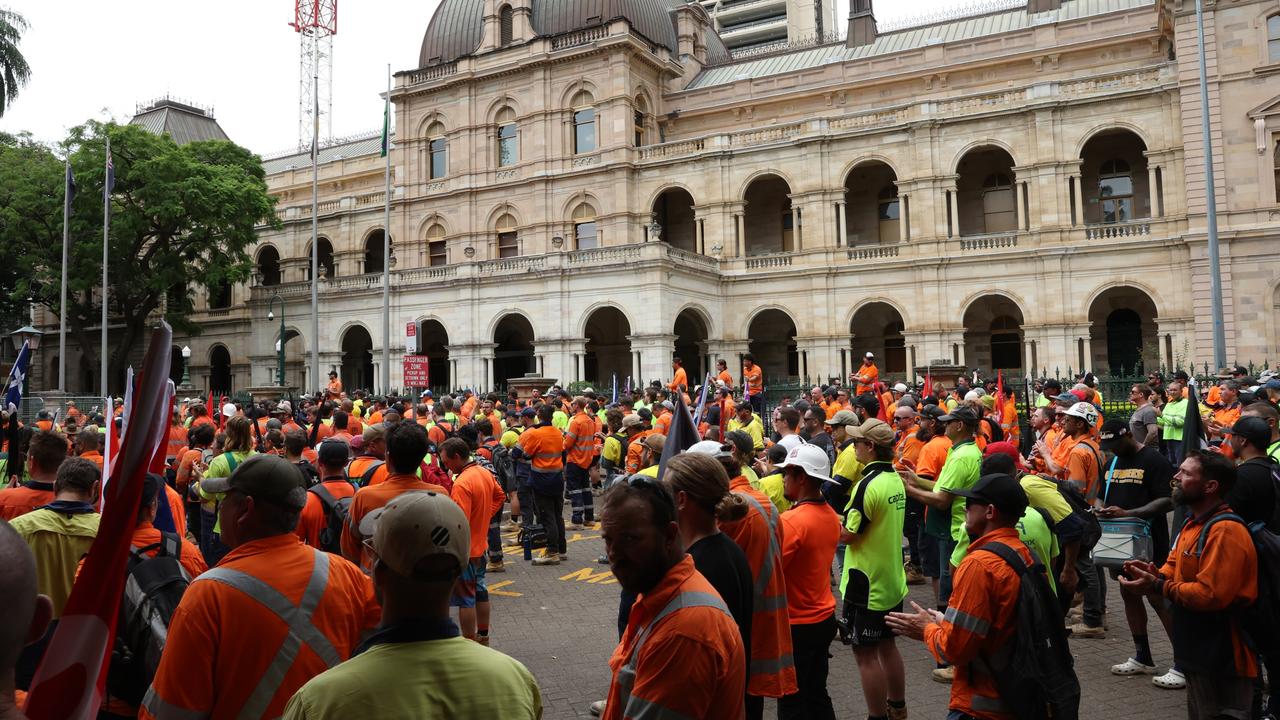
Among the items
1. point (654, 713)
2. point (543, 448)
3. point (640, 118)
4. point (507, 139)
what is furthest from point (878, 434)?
point (507, 139)

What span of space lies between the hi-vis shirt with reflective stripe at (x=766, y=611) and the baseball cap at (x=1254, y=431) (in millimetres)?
3895

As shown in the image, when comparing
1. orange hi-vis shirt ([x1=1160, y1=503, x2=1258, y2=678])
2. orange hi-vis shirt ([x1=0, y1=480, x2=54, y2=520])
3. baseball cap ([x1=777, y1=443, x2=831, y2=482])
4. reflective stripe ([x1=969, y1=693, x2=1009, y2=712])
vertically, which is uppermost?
baseball cap ([x1=777, y1=443, x2=831, y2=482])

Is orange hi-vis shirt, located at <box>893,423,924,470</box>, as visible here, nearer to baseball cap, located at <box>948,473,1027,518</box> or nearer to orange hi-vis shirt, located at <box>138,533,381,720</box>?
baseball cap, located at <box>948,473,1027,518</box>

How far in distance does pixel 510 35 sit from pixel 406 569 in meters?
42.5

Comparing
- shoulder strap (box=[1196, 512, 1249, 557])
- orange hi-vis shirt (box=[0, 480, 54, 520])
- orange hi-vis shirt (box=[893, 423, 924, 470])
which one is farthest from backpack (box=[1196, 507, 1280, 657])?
orange hi-vis shirt (box=[0, 480, 54, 520])

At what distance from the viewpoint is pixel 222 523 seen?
3.34 metres

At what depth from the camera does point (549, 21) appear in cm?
4034

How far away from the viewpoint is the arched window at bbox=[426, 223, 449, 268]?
4241cm

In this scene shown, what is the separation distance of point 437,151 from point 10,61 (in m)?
17.8

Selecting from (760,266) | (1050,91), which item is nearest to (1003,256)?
(1050,91)

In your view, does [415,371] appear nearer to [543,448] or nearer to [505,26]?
[543,448]

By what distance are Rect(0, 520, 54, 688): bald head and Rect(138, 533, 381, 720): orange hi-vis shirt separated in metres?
1.34

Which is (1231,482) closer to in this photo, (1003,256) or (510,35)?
(1003,256)

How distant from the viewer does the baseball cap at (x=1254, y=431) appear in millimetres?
5961
